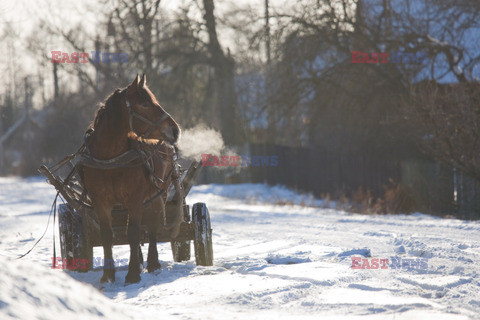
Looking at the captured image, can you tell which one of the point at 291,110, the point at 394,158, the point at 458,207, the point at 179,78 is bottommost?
the point at 458,207

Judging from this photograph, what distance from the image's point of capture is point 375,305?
4668mm

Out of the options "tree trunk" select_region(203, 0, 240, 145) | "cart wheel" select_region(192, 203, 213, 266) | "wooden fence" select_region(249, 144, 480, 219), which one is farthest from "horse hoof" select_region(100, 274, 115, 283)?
"tree trunk" select_region(203, 0, 240, 145)

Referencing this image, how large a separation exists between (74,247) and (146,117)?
5.78ft

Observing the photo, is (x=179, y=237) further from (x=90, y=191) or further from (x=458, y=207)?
(x=458, y=207)

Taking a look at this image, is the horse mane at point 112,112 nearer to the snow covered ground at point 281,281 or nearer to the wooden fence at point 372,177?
the snow covered ground at point 281,281

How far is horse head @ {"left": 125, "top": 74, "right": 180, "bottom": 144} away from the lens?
607cm

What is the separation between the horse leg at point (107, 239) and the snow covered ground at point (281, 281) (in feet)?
0.42

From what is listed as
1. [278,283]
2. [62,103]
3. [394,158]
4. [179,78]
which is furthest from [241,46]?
[278,283]

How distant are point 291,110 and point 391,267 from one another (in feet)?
51.9

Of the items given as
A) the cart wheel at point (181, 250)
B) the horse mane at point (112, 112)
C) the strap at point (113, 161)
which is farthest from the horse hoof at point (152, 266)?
the horse mane at point (112, 112)

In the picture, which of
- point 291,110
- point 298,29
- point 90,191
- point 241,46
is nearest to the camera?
point 90,191

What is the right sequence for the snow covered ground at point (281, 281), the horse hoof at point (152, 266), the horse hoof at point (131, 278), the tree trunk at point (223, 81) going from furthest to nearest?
the tree trunk at point (223, 81)
the horse hoof at point (152, 266)
the horse hoof at point (131, 278)
the snow covered ground at point (281, 281)

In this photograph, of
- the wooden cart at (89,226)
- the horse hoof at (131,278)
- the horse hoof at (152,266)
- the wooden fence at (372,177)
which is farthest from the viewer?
the wooden fence at (372,177)

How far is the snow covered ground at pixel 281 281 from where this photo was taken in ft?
11.9
